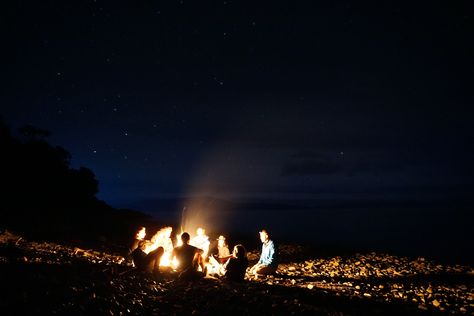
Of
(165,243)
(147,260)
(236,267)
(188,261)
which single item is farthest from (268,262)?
(147,260)

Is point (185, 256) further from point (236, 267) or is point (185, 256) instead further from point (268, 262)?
point (268, 262)

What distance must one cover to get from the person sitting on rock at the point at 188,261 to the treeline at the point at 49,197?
805 centimetres

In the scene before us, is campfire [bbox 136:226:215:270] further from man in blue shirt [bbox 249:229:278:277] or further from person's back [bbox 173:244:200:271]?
man in blue shirt [bbox 249:229:278:277]

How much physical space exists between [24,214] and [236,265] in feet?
51.5

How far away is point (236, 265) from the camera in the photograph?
11.1m

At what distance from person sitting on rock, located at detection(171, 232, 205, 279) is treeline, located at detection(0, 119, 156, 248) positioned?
8051 millimetres

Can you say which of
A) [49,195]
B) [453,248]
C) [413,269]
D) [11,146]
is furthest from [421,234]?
[11,146]

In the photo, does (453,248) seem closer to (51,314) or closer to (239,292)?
(239,292)

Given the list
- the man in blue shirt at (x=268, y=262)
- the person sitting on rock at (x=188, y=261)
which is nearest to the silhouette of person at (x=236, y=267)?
the person sitting on rock at (x=188, y=261)

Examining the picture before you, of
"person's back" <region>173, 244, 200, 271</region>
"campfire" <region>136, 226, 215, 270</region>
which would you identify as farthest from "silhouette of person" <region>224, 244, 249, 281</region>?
"campfire" <region>136, 226, 215, 270</region>

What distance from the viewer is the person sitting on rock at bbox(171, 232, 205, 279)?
10.8 meters

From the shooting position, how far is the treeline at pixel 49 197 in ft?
61.5

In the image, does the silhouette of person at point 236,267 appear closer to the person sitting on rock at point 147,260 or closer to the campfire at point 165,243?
the campfire at point 165,243

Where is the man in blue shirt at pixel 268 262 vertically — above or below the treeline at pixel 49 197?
below
